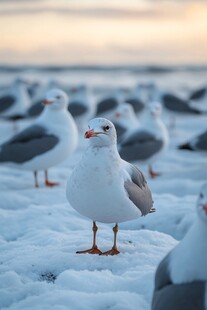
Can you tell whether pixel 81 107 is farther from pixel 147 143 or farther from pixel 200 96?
pixel 200 96

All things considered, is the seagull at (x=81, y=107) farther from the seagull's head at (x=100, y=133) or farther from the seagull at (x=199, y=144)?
the seagull's head at (x=100, y=133)

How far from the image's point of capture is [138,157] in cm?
958

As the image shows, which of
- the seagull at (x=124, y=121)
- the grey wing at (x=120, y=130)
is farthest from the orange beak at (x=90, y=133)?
the seagull at (x=124, y=121)

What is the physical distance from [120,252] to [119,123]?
736cm

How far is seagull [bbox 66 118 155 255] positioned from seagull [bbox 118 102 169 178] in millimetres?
4820

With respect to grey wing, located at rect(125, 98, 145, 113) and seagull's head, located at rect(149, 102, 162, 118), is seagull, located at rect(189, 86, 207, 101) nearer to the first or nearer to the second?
grey wing, located at rect(125, 98, 145, 113)

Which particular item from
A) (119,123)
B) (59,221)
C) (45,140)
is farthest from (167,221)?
(119,123)

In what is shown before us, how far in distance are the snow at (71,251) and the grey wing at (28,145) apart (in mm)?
380

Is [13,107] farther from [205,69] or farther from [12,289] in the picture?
[205,69]

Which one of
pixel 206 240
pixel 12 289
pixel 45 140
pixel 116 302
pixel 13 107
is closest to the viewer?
pixel 206 240

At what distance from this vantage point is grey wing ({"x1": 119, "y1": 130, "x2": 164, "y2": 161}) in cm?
952

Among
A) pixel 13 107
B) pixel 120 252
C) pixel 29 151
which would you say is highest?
pixel 120 252

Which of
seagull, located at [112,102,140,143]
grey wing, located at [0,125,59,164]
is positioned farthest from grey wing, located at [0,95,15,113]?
grey wing, located at [0,125,59,164]

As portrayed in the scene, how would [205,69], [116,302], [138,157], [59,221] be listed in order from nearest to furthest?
[116,302] → [59,221] → [138,157] → [205,69]
